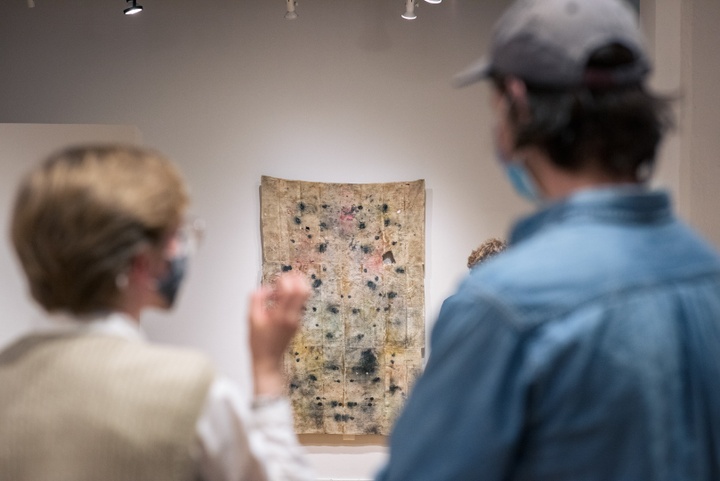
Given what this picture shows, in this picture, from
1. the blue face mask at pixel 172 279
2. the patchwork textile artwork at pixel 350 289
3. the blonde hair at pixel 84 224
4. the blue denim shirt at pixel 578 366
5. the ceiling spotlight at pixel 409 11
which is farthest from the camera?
the patchwork textile artwork at pixel 350 289

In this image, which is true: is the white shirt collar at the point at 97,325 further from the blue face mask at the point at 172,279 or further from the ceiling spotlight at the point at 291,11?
the ceiling spotlight at the point at 291,11

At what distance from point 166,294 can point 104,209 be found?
0.17 m

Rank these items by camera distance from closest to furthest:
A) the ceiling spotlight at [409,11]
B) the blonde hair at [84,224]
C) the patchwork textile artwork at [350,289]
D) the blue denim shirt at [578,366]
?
the blue denim shirt at [578,366], the blonde hair at [84,224], the ceiling spotlight at [409,11], the patchwork textile artwork at [350,289]

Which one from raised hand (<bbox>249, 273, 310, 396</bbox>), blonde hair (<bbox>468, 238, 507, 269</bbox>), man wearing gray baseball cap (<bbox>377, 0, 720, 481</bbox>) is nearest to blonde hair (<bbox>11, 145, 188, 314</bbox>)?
raised hand (<bbox>249, 273, 310, 396</bbox>)

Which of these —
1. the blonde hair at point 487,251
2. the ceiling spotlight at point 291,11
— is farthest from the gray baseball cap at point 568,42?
the ceiling spotlight at point 291,11

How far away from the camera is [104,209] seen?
1005 millimetres

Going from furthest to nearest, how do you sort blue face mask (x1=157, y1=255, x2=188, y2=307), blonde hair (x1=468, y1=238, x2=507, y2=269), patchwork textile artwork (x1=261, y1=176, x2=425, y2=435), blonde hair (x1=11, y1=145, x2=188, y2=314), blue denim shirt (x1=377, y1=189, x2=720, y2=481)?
1. patchwork textile artwork (x1=261, y1=176, x2=425, y2=435)
2. blonde hair (x1=468, y1=238, x2=507, y2=269)
3. blue face mask (x1=157, y1=255, x2=188, y2=307)
4. blonde hair (x1=11, y1=145, x2=188, y2=314)
5. blue denim shirt (x1=377, y1=189, x2=720, y2=481)

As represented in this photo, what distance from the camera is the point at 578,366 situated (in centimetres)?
87

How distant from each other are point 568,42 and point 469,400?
0.46 m

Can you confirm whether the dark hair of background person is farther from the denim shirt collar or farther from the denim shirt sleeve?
the denim shirt sleeve

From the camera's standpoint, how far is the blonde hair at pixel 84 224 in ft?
3.28

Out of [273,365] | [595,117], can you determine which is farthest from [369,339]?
[595,117]

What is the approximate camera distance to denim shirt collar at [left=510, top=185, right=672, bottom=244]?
3.08ft

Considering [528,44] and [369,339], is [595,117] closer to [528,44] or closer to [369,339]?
[528,44]
